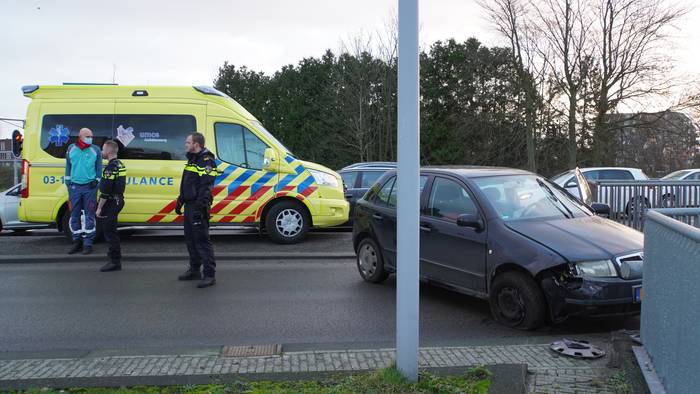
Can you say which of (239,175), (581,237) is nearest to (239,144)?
(239,175)

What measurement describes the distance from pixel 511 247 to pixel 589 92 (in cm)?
2753

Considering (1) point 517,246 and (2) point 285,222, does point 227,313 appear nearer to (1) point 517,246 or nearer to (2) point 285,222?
(1) point 517,246

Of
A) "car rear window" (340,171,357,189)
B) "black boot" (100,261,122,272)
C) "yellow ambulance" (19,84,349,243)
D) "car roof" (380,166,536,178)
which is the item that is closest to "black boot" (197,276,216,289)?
"black boot" (100,261,122,272)

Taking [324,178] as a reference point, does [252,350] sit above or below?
below

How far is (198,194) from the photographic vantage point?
25.2 ft

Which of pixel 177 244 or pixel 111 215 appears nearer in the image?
pixel 111 215

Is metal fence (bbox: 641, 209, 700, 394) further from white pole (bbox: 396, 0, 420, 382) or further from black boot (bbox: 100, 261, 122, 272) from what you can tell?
black boot (bbox: 100, 261, 122, 272)

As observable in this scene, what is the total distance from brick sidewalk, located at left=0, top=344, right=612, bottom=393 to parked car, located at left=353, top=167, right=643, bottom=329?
2.42 feet

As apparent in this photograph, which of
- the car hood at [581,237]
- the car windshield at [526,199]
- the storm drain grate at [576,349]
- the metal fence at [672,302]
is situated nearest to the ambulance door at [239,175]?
the car windshield at [526,199]

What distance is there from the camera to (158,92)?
1133cm

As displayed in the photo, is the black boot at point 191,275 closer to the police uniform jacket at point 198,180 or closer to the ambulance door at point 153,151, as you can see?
the police uniform jacket at point 198,180

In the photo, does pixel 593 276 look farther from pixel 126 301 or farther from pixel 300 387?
pixel 126 301

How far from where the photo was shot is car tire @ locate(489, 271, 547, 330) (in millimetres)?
5703

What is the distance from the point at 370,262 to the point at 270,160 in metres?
3.85
